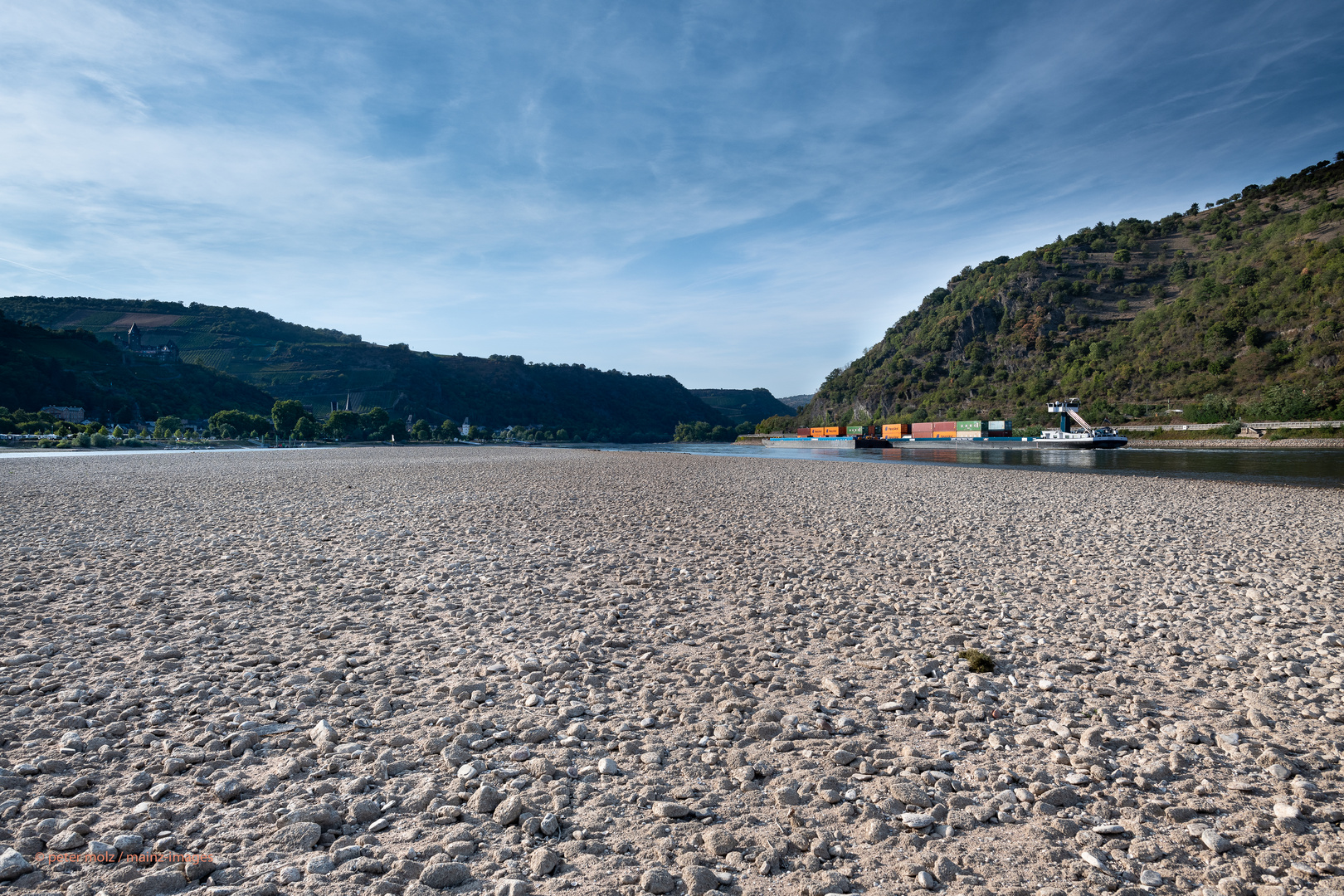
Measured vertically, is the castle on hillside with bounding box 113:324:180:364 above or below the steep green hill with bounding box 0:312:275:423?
above

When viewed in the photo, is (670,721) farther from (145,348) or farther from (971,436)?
(145,348)

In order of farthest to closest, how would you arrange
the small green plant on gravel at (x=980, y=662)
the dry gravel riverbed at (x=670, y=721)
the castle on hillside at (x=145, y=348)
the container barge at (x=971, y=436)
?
the castle on hillside at (x=145, y=348) → the container barge at (x=971, y=436) → the small green plant on gravel at (x=980, y=662) → the dry gravel riverbed at (x=670, y=721)

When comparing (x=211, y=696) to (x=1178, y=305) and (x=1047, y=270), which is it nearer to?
(x=1178, y=305)

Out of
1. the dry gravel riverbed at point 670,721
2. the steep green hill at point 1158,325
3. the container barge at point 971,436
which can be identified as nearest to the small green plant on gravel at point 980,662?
the dry gravel riverbed at point 670,721

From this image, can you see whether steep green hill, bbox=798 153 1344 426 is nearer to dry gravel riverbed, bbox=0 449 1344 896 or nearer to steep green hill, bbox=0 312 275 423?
dry gravel riverbed, bbox=0 449 1344 896

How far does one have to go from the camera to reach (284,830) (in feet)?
10.9

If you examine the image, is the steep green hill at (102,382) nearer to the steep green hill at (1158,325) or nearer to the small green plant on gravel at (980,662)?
the small green plant on gravel at (980,662)

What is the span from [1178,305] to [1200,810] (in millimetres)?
159232

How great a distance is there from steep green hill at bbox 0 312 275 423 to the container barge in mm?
132515

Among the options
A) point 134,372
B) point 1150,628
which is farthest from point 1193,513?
point 134,372

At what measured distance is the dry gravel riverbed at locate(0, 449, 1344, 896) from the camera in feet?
10.3

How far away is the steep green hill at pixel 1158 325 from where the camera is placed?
308 ft

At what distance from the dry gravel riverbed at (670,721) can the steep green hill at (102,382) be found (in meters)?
141

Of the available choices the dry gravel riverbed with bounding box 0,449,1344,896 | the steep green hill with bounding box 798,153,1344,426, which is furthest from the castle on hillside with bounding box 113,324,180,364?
the steep green hill with bounding box 798,153,1344,426
